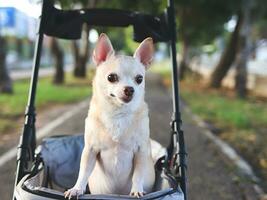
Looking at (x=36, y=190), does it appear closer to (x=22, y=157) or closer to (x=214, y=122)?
(x=22, y=157)

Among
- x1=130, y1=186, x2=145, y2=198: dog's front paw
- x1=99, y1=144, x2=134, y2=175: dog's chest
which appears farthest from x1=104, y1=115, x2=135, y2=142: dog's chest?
x1=130, y1=186, x2=145, y2=198: dog's front paw

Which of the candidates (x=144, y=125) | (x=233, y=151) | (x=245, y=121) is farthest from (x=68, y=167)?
(x=245, y=121)

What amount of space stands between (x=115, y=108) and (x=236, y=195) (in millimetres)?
2521

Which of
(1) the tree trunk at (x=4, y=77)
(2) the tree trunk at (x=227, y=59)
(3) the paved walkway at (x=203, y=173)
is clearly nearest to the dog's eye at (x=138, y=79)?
(3) the paved walkway at (x=203, y=173)

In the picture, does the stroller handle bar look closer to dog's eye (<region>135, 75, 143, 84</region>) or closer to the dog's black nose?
dog's eye (<region>135, 75, 143, 84</region>)

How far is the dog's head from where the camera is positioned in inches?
117

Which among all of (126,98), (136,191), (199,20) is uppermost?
(199,20)

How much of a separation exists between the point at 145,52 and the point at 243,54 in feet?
36.1

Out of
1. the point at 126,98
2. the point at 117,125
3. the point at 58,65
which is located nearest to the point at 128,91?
the point at 126,98

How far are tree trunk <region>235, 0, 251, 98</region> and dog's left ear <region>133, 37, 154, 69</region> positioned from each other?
10742 mm

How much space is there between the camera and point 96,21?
4.11m

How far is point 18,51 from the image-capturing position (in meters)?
49.4

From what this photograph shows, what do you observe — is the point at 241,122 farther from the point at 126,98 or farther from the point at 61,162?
the point at 126,98

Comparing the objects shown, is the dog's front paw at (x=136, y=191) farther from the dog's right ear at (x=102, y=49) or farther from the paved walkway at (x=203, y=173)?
the paved walkway at (x=203, y=173)
